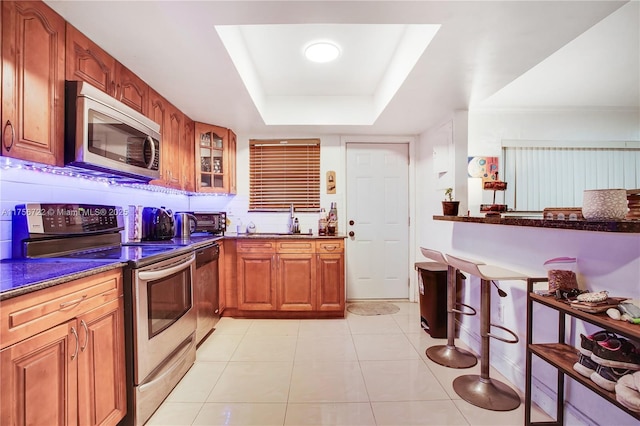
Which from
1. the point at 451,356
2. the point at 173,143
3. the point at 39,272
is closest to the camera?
the point at 39,272

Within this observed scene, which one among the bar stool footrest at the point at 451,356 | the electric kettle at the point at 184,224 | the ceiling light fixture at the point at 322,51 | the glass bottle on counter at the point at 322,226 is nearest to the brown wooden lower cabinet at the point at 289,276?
the glass bottle on counter at the point at 322,226

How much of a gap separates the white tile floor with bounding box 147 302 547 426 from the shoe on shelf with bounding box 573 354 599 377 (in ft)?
2.10

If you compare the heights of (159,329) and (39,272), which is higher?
(39,272)

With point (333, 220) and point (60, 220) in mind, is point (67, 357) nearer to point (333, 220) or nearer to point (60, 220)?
point (60, 220)

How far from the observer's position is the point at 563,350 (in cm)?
138

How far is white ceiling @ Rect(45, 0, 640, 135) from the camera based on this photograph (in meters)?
1.41

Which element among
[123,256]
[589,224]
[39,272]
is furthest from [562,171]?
[39,272]

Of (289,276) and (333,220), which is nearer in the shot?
(289,276)

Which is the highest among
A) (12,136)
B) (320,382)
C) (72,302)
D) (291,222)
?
(12,136)

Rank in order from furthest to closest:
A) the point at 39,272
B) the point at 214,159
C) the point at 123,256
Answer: the point at 214,159 < the point at 123,256 < the point at 39,272

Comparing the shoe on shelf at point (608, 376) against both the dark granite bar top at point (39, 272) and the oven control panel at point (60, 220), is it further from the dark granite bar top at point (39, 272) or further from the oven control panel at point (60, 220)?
the oven control panel at point (60, 220)

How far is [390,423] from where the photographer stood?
1.55 meters

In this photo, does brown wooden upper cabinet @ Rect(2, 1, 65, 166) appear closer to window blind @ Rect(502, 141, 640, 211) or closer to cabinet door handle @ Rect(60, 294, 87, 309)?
cabinet door handle @ Rect(60, 294, 87, 309)

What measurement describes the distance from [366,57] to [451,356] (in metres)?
2.67
